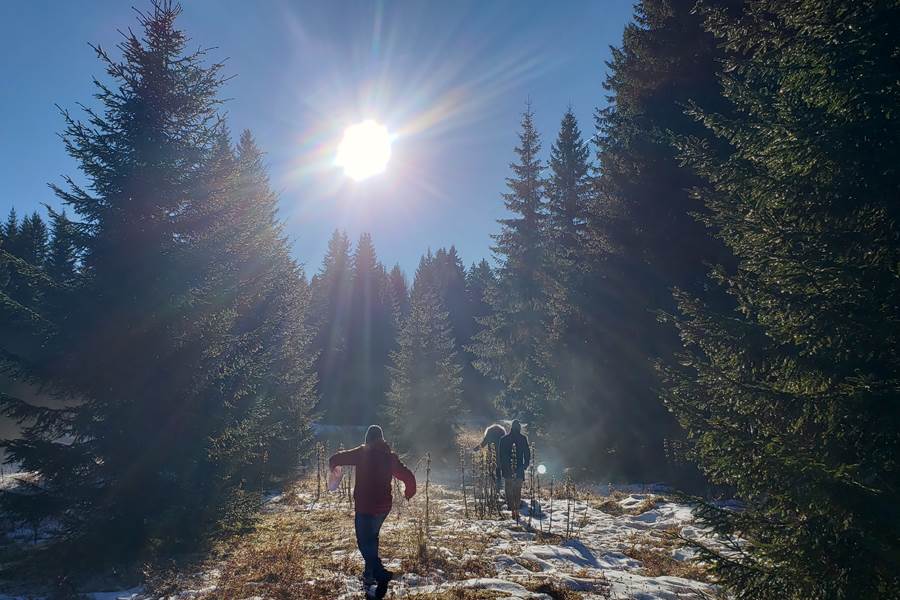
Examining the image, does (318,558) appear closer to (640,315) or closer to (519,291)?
(640,315)

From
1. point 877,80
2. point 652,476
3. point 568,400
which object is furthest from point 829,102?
point 568,400

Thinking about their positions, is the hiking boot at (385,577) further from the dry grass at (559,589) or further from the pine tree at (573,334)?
the pine tree at (573,334)

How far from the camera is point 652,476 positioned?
16797mm

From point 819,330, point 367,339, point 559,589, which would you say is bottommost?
point 559,589

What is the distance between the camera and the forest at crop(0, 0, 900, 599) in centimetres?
489

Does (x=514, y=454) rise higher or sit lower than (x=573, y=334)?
lower

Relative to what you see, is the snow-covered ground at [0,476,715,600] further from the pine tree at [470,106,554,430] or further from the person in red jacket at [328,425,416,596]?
the pine tree at [470,106,554,430]

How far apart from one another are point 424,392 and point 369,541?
23.2 metres

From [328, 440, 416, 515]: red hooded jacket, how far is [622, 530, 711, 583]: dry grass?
393cm

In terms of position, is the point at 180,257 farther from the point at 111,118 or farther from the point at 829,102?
the point at 829,102

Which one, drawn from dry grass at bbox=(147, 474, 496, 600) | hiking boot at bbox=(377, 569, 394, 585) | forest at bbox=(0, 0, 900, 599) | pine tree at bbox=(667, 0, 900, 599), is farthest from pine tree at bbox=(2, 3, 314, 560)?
pine tree at bbox=(667, 0, 900, 599)

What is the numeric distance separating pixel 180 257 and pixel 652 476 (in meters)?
15.3

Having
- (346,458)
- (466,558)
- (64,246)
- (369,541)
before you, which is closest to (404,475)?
(346,458)

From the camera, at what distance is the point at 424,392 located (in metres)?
30.4
